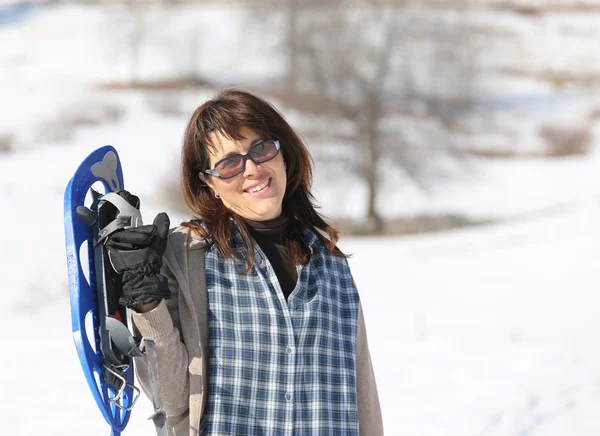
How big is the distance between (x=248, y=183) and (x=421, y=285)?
968 centimetres

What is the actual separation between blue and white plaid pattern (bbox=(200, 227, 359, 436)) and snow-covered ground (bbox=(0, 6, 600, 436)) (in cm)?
318

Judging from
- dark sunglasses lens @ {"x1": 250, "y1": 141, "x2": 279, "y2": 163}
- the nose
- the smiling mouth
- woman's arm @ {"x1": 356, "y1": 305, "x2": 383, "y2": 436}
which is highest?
dark sunglasses lens @ {"x1": 250, "y1": 141, "x2": 279, "y2": 163}

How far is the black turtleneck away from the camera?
1.95 meters

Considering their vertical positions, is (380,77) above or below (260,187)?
above

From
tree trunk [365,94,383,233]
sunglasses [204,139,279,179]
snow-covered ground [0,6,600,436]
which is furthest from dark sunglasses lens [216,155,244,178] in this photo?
tree trunk [365,94,383,233]

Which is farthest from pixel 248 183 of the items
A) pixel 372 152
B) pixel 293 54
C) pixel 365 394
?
pixel 293 54

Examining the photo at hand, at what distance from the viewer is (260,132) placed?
6.29 feet

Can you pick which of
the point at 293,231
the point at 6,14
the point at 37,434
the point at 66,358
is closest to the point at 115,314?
the point at 293,231

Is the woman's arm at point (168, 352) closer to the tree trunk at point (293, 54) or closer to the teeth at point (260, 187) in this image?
the teeth at point (260, 187)

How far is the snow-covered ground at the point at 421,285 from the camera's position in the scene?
17.7 ft

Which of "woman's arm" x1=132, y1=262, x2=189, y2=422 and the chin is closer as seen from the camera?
"woman's arm" x1=132, y1=262, x2=189, y2=422

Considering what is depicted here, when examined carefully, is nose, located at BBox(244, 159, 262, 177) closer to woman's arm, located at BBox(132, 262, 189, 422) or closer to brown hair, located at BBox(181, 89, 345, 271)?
brown hair, located at BBox(181, 89, 345, 271)

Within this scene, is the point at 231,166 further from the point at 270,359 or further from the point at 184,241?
the point at 270,359

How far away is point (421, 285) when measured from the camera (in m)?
11.4
